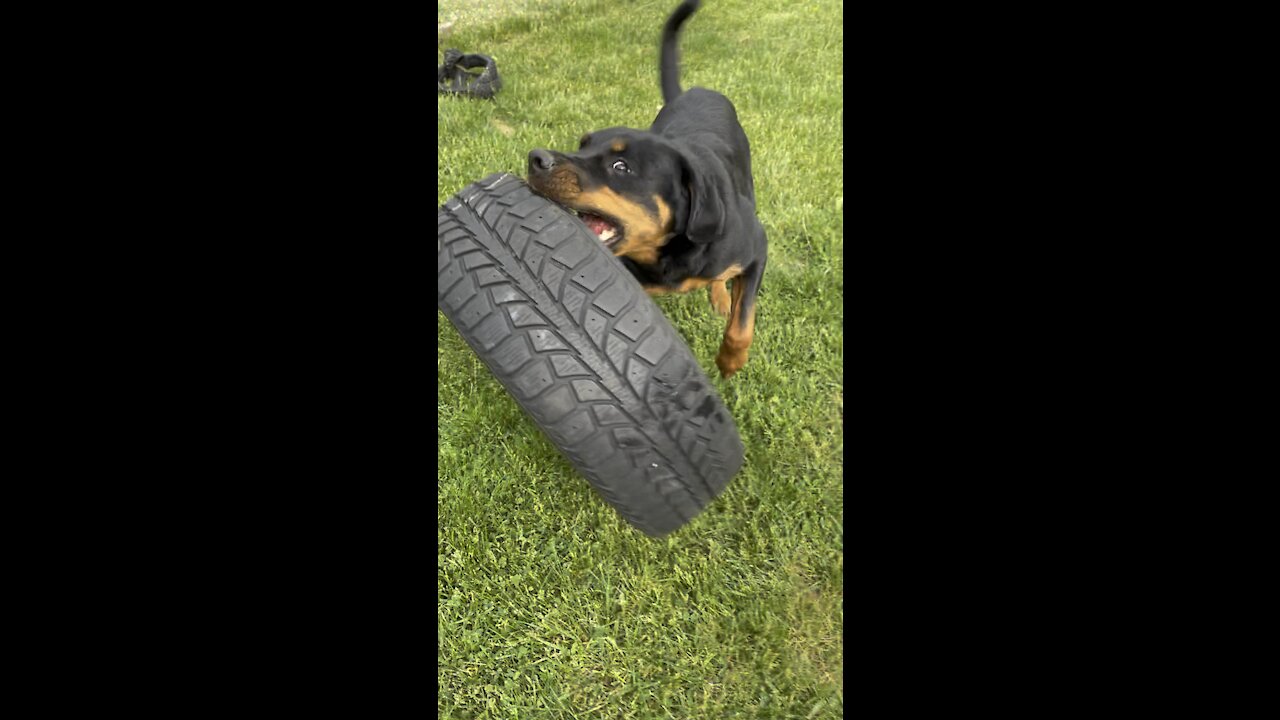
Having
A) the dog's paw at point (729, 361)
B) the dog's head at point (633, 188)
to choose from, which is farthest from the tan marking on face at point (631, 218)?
Answer: the dog's paw at point (729, 361)

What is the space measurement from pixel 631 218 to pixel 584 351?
722mm

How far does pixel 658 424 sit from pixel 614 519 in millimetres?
677

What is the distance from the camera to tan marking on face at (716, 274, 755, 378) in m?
2.82

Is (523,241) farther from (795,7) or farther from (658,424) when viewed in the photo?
(795,7)

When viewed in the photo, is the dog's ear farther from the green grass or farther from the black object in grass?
the black object in grass

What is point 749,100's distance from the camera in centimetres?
533

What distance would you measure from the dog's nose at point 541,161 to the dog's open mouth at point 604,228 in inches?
9.0

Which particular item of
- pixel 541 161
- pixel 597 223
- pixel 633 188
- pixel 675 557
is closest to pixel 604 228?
pixel 597 223

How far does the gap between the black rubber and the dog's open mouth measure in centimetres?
39

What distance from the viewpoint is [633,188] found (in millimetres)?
2342

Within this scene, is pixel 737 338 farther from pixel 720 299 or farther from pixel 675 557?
pixel 675 557

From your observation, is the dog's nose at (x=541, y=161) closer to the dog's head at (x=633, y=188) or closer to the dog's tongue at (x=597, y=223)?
the dog's head at (x=633, y=188)

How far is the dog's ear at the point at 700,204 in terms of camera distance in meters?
2.43
